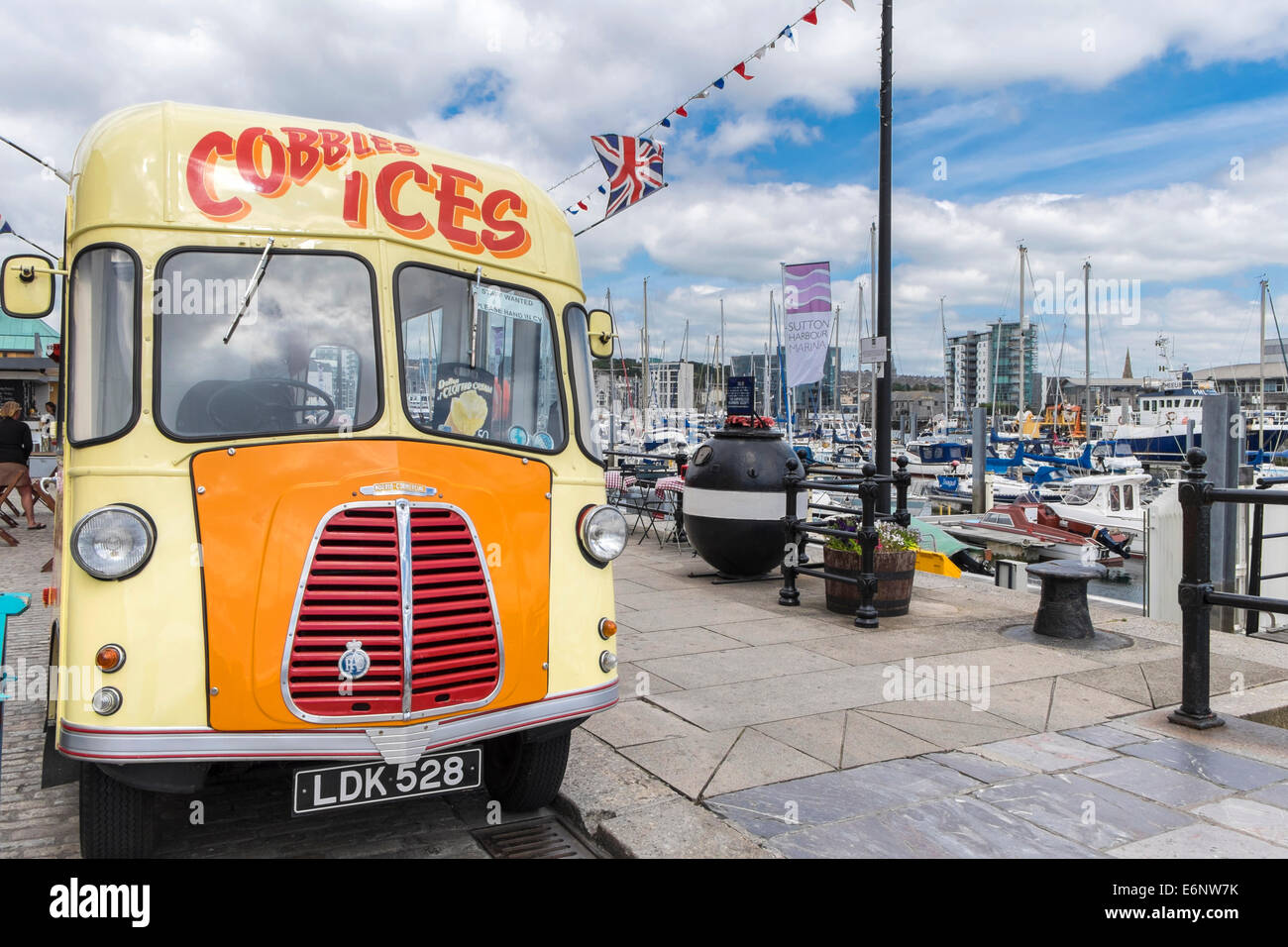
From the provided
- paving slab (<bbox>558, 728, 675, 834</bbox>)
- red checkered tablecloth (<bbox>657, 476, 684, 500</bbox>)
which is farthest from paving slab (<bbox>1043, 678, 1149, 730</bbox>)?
red checkered tablecloth (<bbox>657, 476, 684, 500</bbox>)

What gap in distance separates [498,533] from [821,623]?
478cm

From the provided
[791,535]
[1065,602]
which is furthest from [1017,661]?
[791,535]

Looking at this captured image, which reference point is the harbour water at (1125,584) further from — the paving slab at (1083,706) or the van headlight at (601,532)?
the van headlight at (601,532)

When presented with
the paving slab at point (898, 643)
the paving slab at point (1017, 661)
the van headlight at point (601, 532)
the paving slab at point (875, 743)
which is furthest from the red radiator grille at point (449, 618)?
the paving slab at point (1017, 661)

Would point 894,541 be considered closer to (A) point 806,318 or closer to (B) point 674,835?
(B) point 674,835

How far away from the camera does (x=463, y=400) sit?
4.14m

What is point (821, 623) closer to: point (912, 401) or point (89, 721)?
point (89, 721)

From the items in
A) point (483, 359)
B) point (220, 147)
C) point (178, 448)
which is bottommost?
point (178, 448)

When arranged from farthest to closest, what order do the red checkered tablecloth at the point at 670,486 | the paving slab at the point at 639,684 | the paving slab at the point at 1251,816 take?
the red checkered tablecloth at the point at 670,486
the paving slab at the point at 639,684
the paving slab at the point at 1251,816

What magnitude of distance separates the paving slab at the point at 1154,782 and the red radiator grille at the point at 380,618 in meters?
3.12

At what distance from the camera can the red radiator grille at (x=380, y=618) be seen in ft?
11.3

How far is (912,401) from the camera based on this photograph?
12344 cm

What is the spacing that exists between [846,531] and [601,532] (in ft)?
14.7
